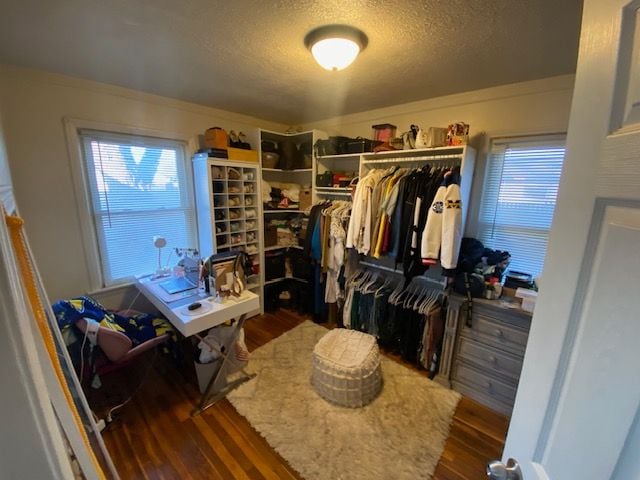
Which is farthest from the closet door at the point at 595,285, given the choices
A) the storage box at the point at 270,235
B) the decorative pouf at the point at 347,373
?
the storage box at the point at 270,235

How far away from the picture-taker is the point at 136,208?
8.32 feet

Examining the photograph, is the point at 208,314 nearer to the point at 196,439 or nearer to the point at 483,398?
the point at 196,439

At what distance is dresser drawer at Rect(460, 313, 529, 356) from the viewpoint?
1.81 metres

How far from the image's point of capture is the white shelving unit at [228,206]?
272 cm

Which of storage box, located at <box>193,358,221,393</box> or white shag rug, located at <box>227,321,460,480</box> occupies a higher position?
storage box, located at <box>193,358,221,393</box>

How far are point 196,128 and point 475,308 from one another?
3.12 meters

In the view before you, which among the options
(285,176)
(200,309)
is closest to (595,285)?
(200,309)

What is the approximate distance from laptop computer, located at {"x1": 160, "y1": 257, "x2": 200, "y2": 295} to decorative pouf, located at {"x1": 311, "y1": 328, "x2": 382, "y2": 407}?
1192mm

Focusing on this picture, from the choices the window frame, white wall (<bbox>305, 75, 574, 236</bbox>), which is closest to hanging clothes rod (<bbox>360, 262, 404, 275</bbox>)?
white wall (<bbox>305, 75, 574, 236</bbox>)

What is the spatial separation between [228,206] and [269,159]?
2.52ft

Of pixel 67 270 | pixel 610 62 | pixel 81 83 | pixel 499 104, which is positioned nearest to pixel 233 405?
pixel 67 270

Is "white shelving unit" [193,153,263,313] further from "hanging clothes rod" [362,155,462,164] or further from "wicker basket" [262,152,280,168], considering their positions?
"hanging clothes rod" [362,155,462,164]

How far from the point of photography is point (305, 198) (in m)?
3.32

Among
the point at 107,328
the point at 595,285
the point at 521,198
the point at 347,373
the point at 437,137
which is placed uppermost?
the point at 437,137
